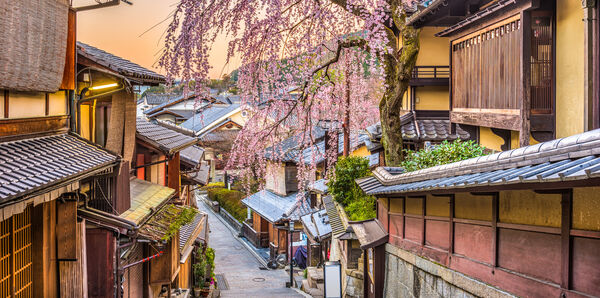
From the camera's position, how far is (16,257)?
714cm

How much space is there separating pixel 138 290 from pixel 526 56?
10.3 m

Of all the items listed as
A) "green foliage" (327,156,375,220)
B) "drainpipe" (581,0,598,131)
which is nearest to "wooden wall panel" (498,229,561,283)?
"drainpipe" (581,0,598,131)

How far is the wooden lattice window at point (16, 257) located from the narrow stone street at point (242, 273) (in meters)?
14.8

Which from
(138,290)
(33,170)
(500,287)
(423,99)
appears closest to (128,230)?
(33,170)

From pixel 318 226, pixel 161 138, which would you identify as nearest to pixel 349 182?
pixel 318 226

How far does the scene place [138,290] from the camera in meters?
13.2

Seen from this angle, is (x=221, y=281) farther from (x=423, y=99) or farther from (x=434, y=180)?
(x=434, y=180)

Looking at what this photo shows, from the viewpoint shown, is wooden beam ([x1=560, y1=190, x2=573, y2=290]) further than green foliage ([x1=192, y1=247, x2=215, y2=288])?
No

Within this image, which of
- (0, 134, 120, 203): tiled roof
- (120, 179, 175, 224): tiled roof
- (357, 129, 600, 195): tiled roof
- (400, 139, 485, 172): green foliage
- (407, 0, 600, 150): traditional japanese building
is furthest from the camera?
(400, 139, 485, 172): green foliage

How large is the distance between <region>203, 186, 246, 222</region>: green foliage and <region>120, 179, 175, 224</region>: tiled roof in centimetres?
2895

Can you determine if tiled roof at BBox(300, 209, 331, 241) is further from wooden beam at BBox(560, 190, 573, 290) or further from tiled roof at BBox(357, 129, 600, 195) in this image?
wooden beam at BBox(560, 190, 573, 290)

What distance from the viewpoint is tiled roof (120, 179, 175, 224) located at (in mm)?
10953

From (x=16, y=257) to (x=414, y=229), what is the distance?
7.30 meters

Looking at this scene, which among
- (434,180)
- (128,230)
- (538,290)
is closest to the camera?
(538,290)
